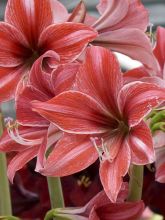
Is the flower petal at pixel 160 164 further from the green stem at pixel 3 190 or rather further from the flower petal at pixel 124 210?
the green stem at pixel 3 190

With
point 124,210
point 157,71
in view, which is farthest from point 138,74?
point 124,210

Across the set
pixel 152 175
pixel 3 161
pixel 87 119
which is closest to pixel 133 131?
pixel 87 119

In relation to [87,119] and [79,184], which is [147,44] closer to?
[87,119]

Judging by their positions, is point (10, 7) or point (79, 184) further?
point (79, 184)

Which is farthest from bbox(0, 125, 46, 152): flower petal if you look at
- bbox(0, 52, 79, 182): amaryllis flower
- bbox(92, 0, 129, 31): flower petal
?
bbox(92, 0, 129, 31): flower petal

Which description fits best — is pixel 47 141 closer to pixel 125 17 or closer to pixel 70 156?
pixel 70 156

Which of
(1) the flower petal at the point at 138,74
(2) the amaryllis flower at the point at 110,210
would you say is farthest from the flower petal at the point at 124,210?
(1) the flower petal at the point at 138,74
